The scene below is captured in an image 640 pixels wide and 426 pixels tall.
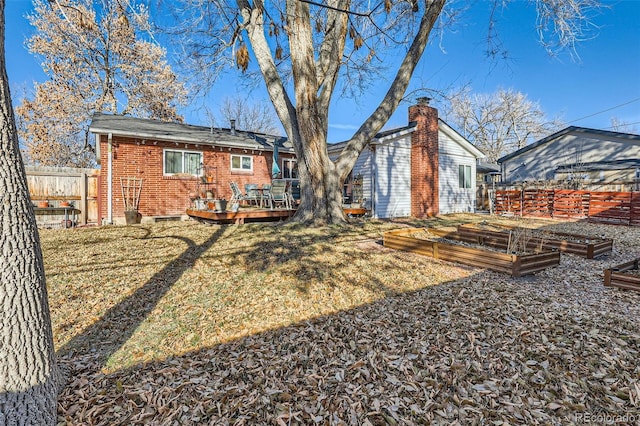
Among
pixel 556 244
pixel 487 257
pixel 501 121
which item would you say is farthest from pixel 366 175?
pixel 501 121

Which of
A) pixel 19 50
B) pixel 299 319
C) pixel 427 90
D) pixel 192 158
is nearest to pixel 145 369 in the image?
pixel 299 319

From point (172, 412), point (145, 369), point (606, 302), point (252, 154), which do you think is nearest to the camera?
point (172, 412)

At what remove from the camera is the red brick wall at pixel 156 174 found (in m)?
10.3

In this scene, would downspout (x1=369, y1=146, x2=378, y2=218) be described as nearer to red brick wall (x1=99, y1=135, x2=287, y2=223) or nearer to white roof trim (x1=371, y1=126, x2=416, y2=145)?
white roof trim (x1=371, y1=126, x2=416, y2=145)

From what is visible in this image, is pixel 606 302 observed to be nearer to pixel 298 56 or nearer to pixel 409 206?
pixel 298 56

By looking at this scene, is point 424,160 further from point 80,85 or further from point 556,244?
point 80,85

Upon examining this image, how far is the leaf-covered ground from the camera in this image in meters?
2.17

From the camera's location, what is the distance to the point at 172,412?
213cm

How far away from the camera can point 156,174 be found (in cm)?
1103

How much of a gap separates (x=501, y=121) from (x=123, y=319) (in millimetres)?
39670

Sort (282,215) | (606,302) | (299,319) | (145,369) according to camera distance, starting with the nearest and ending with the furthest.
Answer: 1. (145,369)
2. (299,319)
3. (606,302)
4. (282,215)

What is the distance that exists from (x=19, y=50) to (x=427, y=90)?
21.0m

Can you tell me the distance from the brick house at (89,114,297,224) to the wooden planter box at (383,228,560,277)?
8.43 m

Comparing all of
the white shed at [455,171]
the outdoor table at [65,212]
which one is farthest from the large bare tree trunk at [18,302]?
the white shed at [455,171]
